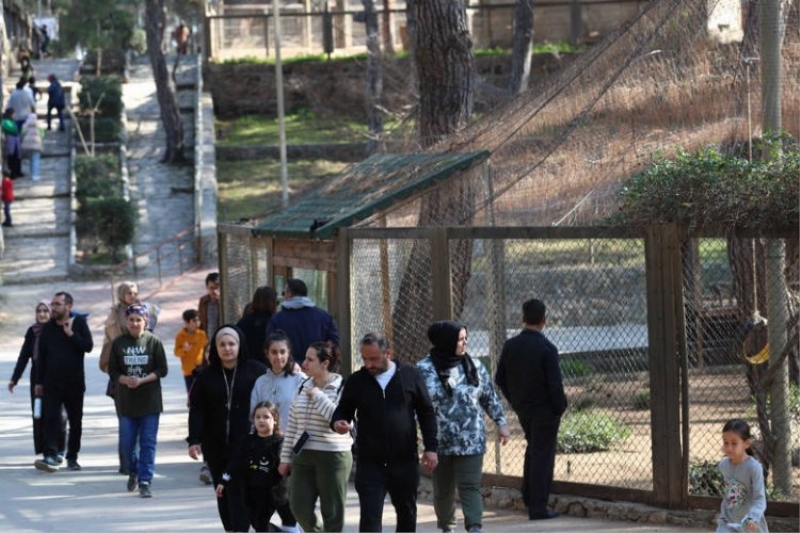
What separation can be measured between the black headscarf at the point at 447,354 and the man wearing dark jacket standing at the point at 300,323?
2.19 m

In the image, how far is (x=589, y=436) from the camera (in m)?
11.8

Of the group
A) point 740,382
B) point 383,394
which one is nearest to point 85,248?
point 740,382

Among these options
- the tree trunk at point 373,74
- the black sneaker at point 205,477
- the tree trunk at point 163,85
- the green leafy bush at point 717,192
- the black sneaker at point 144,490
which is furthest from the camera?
the tree trunk at point 163,85

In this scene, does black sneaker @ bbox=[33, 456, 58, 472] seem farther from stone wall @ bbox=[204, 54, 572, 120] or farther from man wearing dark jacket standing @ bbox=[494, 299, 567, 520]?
stone wall @ bbox=[204, 54, 572, 120]

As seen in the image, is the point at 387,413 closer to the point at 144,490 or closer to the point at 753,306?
the point at 144,490

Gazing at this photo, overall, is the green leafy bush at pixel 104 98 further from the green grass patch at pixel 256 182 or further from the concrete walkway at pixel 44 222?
the green grass patch at pixel 256 182

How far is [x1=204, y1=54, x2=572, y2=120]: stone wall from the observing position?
4078cm

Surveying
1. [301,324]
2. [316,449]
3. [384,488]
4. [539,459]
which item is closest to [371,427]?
[384,488]

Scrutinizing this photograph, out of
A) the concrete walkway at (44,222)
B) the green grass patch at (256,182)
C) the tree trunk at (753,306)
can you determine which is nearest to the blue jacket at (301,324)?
the tree trunk at (753,306)

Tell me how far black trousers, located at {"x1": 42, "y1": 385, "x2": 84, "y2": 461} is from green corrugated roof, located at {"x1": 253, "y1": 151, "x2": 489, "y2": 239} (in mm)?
2268

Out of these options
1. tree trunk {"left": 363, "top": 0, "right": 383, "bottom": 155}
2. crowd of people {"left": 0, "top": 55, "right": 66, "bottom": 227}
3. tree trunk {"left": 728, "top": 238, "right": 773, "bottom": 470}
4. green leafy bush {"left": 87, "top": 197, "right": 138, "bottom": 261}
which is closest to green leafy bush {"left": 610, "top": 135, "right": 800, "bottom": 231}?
tree trunk {"left": 728, "top": 238, "right": 773, "bottom": 470}

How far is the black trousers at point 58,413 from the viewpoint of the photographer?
42.4ft

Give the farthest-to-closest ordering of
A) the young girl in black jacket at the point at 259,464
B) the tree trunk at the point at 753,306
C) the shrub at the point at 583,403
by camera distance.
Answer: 1. the shrub at the point at 583,403
2. the tree trunk at the point at 753,306
3. the young girl in black jacket at the point at 259,464

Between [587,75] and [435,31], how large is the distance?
8.15ft
